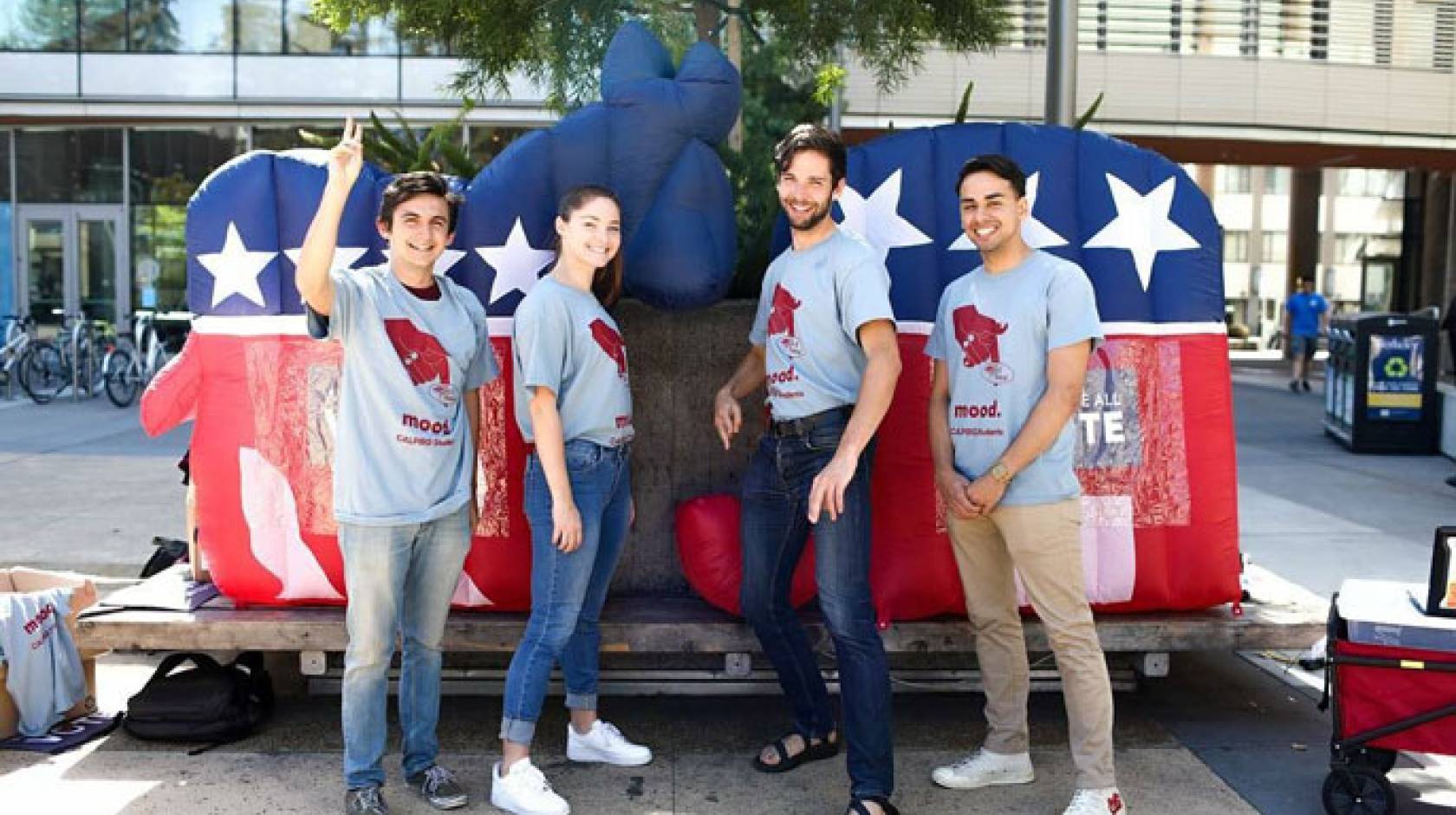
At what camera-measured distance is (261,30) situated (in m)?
21.0

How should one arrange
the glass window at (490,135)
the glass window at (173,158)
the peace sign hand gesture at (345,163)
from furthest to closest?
1. the glass window at (173,158)
2. the glass window at (490,135)
3. the peace sign hand gesture at (345,163)

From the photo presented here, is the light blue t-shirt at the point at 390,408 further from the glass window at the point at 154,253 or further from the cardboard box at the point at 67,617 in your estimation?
the glass window at the point at 154,253

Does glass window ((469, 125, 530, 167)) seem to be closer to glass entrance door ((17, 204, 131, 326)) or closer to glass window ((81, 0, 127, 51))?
glass window ((81, 0, 127, 51))

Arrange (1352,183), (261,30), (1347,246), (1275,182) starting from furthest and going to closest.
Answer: (1275,182) < (1347,246) < (1352,183) < (261,30)

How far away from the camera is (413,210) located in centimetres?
394

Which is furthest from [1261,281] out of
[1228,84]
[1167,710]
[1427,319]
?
[1167,710]

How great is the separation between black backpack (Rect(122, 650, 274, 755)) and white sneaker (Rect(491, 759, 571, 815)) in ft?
4.04

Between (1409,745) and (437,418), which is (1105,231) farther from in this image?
(437,418)

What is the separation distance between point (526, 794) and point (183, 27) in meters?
20.4

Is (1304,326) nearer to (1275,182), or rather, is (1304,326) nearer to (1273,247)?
(1273,247)

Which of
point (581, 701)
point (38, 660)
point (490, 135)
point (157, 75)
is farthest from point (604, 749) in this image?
point (157, 75)

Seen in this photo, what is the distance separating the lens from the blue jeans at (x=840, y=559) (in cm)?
394

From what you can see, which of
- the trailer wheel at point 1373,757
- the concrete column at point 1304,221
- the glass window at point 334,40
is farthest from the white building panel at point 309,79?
the concrete column at point 1304,221

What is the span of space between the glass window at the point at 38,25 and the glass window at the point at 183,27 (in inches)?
41.1
